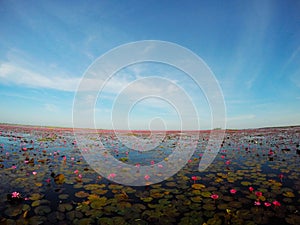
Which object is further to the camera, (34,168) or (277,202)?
(34,168)

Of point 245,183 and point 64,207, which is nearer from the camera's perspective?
point 64,207

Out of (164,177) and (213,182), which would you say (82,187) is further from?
(213,182)

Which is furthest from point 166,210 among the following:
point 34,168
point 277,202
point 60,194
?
point 34,168

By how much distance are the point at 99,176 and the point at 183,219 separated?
13.0 ft

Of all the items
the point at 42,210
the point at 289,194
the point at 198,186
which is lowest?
the point at 42,210

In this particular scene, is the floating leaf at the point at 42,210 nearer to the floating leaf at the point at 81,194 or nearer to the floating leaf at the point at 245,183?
the floating leaf at the point at 81,194

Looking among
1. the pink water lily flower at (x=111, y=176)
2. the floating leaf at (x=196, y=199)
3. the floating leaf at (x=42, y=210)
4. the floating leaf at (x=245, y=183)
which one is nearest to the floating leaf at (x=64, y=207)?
the floating leaf at (x=42, y=210)

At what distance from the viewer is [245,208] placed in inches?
162

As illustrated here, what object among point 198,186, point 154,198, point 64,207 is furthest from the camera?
point 198,186

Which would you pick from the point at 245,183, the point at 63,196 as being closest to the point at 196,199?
the point at 245,183

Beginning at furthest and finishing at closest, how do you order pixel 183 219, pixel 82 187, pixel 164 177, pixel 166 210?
pixel 164 177
pixel 82 187
pixel 166 210
pixel 183 219

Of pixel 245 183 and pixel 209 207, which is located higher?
pixel 245 183

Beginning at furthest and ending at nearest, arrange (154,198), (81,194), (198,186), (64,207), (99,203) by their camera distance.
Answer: (198,186)
(81,194)
(154,198)
(99,203)
(64,207)

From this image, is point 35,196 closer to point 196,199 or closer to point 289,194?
point 196,199
